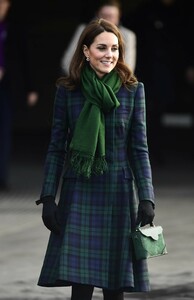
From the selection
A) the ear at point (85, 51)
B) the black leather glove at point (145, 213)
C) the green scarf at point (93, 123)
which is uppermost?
the ear at point (85, 51)

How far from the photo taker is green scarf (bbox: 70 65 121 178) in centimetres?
596

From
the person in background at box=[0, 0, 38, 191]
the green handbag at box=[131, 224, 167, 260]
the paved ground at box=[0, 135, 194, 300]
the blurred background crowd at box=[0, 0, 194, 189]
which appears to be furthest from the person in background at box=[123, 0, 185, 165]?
the green handbag at box=[131, 224, 167, 260]

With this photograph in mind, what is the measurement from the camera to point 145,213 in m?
5.97

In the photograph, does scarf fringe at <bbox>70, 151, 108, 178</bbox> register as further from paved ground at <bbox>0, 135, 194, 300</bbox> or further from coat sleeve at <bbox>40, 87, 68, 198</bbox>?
paved ground at <bbox>0, 135, 194, 300</bbox>

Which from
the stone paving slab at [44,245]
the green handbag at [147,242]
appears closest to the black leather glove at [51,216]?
the green handbag at [147,242]

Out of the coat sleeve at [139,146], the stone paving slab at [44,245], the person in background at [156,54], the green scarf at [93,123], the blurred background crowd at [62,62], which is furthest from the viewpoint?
the person in background at [156,54]

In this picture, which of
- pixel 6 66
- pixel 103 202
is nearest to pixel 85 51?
pixel 103 202

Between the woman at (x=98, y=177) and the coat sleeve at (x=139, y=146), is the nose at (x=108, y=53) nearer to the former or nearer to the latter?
the woman at (x=98, y=177)

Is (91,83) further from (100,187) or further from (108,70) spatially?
(100,187)

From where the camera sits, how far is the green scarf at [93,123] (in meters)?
5.96

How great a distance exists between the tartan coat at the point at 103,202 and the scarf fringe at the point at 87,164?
0.13ft

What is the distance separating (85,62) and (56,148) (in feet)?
1.35

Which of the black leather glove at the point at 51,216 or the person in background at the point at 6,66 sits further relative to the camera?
the person in background at the point at 6,66

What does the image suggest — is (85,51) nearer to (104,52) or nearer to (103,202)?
(104,52)
